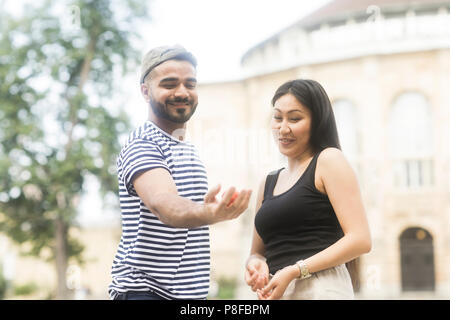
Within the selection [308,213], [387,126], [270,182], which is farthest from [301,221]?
[387,126]

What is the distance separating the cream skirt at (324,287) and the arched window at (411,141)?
81.1 feet

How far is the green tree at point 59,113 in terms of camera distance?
19.9m

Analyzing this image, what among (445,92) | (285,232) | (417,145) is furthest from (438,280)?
(285,232)

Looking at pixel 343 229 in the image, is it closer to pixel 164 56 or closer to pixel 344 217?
pixel 344 217

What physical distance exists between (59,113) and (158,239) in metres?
20.2

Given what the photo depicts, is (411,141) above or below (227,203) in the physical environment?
above

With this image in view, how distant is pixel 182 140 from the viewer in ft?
7.09

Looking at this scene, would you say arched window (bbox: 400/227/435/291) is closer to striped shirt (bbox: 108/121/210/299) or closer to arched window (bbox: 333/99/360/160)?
arched window (bbox: 333/99/360/160)

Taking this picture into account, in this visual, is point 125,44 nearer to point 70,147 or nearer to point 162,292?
point 70,147

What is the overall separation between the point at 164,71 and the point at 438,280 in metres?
24.6

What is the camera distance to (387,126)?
26.6m

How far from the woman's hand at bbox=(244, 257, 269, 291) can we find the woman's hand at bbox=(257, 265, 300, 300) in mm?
39

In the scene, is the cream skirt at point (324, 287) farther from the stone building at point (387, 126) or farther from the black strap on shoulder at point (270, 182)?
the stone building at point (387, 126)

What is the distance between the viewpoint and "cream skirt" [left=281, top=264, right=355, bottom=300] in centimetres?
208
